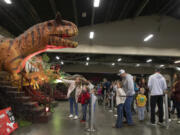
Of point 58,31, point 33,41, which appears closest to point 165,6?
point 58,31

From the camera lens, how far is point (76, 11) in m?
8.56

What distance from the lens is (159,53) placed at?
1129cm

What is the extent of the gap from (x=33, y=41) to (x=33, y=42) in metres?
0.02

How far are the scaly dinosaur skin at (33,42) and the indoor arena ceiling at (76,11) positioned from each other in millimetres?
4553

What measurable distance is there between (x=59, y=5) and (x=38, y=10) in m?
0.94

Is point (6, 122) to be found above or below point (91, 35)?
below

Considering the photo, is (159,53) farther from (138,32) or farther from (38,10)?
(38,10)

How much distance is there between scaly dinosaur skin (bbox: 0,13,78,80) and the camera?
2747 millimetres

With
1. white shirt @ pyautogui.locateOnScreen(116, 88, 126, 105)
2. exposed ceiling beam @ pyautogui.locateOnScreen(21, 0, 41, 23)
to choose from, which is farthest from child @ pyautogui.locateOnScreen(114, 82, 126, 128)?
exposed ceiling beam @ pyautogui.locateOnScreen(21, 0, 41, 23)

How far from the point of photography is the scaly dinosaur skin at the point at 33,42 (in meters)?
2.75

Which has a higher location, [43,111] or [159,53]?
[159,53]

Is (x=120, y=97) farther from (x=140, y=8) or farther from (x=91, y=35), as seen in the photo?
(x=140, y=8)

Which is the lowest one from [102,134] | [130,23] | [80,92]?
[102,134]

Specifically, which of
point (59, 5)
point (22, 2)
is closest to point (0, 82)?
point (22, 2)
